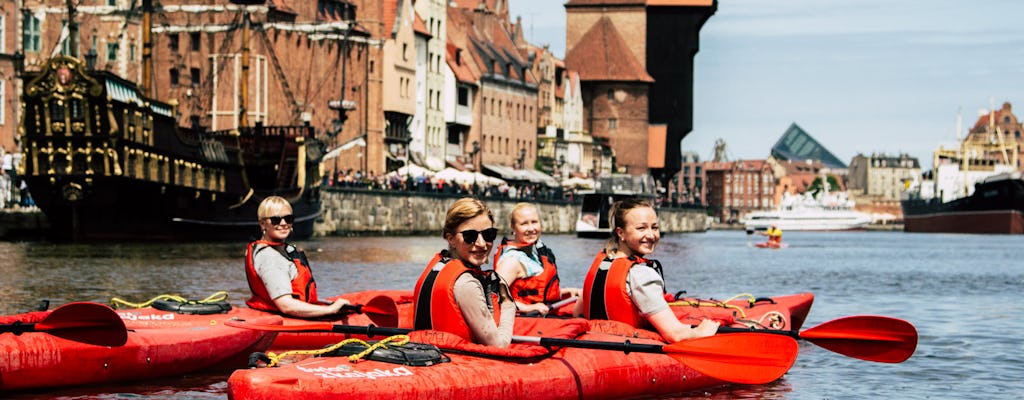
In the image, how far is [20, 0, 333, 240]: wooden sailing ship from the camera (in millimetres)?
48469

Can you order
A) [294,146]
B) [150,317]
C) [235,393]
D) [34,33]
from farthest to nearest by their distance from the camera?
→ [34,33], [294,146], [150,317], [235,393]

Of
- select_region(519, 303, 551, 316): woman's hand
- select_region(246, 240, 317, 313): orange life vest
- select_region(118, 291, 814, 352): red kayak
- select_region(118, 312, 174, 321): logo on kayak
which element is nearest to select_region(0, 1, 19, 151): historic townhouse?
select_region(118, 291, 814, 352): red kayak

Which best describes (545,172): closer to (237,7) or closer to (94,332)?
(237,7)

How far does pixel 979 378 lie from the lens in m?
18.0

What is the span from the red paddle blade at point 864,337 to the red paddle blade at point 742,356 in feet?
1.06

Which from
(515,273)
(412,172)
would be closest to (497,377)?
(515,273)

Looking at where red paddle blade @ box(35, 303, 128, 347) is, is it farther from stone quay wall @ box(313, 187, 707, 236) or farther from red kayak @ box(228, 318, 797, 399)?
stone quay wall @ box(313, 187, 707, 236)

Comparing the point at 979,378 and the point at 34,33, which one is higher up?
the point at 34,33

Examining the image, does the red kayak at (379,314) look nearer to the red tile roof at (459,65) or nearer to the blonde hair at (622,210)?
the blonde hair at (622,210)

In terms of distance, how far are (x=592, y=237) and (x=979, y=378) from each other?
65992mm

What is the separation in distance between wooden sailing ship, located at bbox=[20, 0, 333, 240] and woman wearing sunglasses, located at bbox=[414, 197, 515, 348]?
126ft

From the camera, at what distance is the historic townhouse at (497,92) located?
109 meters

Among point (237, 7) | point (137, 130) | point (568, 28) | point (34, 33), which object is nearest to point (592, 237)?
point (237, 7)

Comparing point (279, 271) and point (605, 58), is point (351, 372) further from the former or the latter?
point (605, 58)
